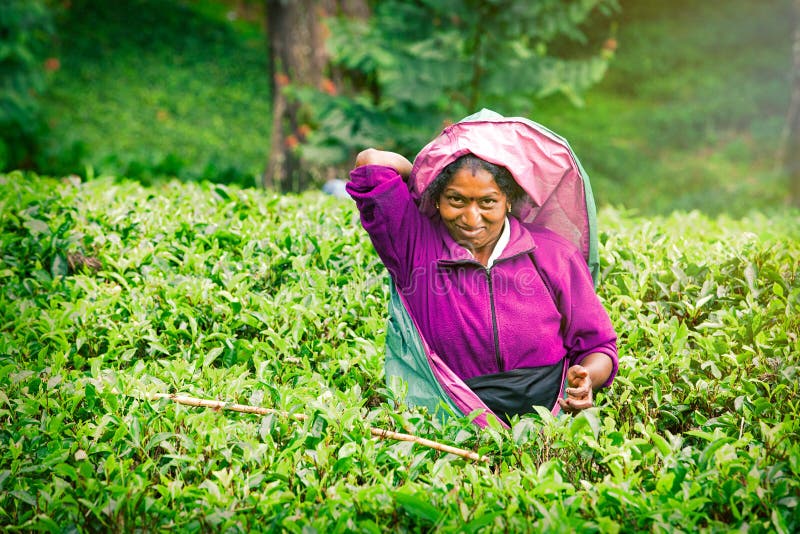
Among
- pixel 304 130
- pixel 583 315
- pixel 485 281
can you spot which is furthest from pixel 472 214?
pixel 304 130

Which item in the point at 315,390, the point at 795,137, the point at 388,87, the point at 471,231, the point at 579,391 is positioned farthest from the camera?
the point at 795,137

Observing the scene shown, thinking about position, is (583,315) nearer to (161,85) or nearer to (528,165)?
(528,165)

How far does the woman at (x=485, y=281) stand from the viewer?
2.86 meters

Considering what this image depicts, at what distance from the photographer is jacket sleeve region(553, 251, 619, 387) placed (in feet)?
9.66

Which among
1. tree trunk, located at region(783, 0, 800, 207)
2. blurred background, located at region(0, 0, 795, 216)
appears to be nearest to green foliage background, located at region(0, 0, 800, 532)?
blurred background, located at region(0, 0, 795, 216)

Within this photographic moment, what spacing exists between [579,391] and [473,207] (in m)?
0.76

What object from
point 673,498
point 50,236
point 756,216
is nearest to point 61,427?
point 50,236

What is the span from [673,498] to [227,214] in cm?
331

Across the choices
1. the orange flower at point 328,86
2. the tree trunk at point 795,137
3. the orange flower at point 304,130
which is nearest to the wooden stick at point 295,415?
the orange flower at point 304,130

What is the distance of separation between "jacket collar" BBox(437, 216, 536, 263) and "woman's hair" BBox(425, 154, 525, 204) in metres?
0.13

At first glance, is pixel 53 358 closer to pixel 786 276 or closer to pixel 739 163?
pixel 786 276

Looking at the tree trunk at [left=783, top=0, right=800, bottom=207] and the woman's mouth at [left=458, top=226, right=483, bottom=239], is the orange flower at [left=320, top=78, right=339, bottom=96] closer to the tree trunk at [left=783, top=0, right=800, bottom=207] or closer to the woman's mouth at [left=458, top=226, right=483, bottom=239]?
the tree trunk at [left=783, top=0, right=800, bottom=207]

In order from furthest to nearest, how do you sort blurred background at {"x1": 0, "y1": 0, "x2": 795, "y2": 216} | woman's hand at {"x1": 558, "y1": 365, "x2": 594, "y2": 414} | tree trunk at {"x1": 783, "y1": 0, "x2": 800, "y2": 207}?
tree trunk at {"x1": 783, "y1": 0, "x2": 800, "y2": 207} → blurred background at {"x1": 0, "y1": 0, "x2": 795, "y2": 216} → woman's hand at {"x1": 558, "y1": 365, "x2": 594, "y2": 414}

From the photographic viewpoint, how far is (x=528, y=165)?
113 inches
